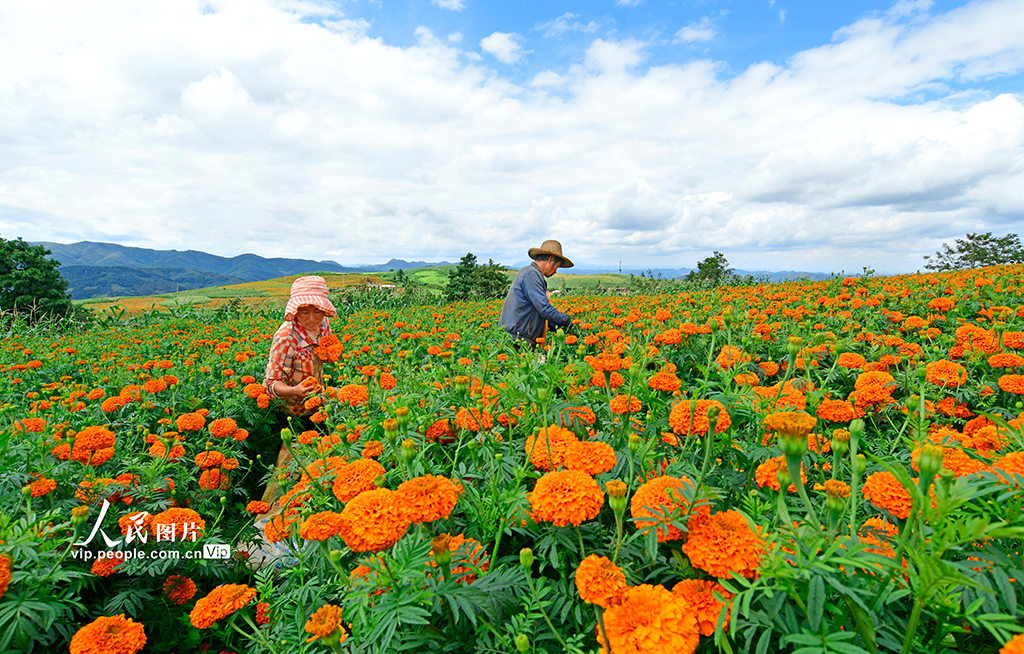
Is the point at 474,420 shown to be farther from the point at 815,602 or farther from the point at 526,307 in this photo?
the point at 526,307

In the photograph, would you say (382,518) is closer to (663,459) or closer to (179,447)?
(663,459)

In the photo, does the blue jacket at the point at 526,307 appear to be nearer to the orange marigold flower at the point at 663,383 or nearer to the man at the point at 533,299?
the man at the point at 533,299

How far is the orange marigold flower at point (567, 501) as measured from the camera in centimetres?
98

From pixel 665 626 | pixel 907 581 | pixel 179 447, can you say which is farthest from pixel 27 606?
pixel 907 581

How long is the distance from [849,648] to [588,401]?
112cm

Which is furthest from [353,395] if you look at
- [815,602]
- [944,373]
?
[944,373]

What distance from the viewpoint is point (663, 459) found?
53.3 inches

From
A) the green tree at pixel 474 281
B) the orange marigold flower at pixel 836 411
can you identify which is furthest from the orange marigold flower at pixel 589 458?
the green tree at pixel 474 281

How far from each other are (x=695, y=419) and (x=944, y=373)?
5.02 feet

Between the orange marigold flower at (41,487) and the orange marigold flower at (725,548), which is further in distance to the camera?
the orange marigold flower at (41,487)

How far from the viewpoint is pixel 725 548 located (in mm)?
854

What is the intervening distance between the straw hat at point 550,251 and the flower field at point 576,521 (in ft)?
8.43

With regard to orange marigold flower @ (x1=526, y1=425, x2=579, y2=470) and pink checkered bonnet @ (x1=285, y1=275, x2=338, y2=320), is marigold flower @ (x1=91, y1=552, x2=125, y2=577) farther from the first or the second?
pink checkered bonnet @ (x1=285, y1=275, x2=338, y2=320)

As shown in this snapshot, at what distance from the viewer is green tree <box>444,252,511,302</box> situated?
14797 millimetres
